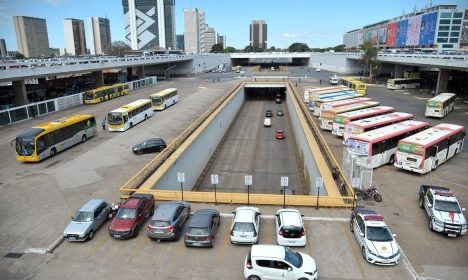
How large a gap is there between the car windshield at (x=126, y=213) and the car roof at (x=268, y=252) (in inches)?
282

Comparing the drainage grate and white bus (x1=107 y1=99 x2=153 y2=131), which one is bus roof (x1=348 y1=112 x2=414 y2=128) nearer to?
white bus (x1=107 y1=99 x2=153 y2=131)

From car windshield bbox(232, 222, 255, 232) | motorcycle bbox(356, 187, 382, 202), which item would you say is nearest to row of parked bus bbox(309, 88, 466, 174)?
motorcycle bbox(356, 187, 382, 202)

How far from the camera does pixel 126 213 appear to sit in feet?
58.5

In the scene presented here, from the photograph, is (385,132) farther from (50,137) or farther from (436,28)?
(436,28)

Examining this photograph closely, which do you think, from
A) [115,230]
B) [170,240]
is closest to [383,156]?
[170,240]

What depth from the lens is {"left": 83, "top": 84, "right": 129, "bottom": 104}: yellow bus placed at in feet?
194

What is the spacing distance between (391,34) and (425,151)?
187084 millimetres

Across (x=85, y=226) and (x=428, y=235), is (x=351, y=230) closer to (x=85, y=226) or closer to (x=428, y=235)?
(x=428, y=235)

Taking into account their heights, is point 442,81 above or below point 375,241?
above

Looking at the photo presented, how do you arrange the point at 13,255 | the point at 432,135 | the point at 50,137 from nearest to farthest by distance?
the point at 13,255
the point at 432,135
the point at 50,137

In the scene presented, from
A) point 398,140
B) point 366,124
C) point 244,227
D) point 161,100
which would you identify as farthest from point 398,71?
point 244,227

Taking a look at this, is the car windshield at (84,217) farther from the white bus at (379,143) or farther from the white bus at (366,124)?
the white bus at (366,124)

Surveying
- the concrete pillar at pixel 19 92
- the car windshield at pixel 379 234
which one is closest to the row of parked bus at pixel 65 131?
the concrete pillar at pixel 19 92

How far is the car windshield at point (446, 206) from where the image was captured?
17891 millimetres
